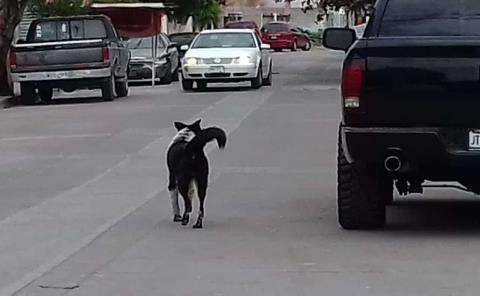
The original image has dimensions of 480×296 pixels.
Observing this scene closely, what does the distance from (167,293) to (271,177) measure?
256 inches

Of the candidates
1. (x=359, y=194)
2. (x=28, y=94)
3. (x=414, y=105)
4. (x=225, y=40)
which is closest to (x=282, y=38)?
(x=225, y=40)

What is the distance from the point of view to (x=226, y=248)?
32.2 ft

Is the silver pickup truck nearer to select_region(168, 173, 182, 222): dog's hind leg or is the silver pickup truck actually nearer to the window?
the window

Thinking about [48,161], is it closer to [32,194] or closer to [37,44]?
[32,194]

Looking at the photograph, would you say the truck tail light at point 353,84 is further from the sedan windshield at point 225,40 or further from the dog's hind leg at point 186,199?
the sedan windshield at point 225,40

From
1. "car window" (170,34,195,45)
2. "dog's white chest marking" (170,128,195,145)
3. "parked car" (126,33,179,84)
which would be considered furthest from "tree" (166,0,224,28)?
"dog's white chest marking" (170,128,195,145)

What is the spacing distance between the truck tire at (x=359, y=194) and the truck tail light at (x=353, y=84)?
2.03 ft

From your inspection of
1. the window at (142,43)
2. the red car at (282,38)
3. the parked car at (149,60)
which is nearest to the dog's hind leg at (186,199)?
the parked car at (149,60)

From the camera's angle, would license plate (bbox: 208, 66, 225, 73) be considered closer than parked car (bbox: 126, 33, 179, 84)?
Yes

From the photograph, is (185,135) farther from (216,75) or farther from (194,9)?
(194,9)

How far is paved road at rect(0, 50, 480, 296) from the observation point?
8492 mm

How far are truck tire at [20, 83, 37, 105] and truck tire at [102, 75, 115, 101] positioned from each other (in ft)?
5.18

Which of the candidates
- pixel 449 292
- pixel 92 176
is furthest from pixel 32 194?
pixel 449 292

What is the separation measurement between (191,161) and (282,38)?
61358mm
